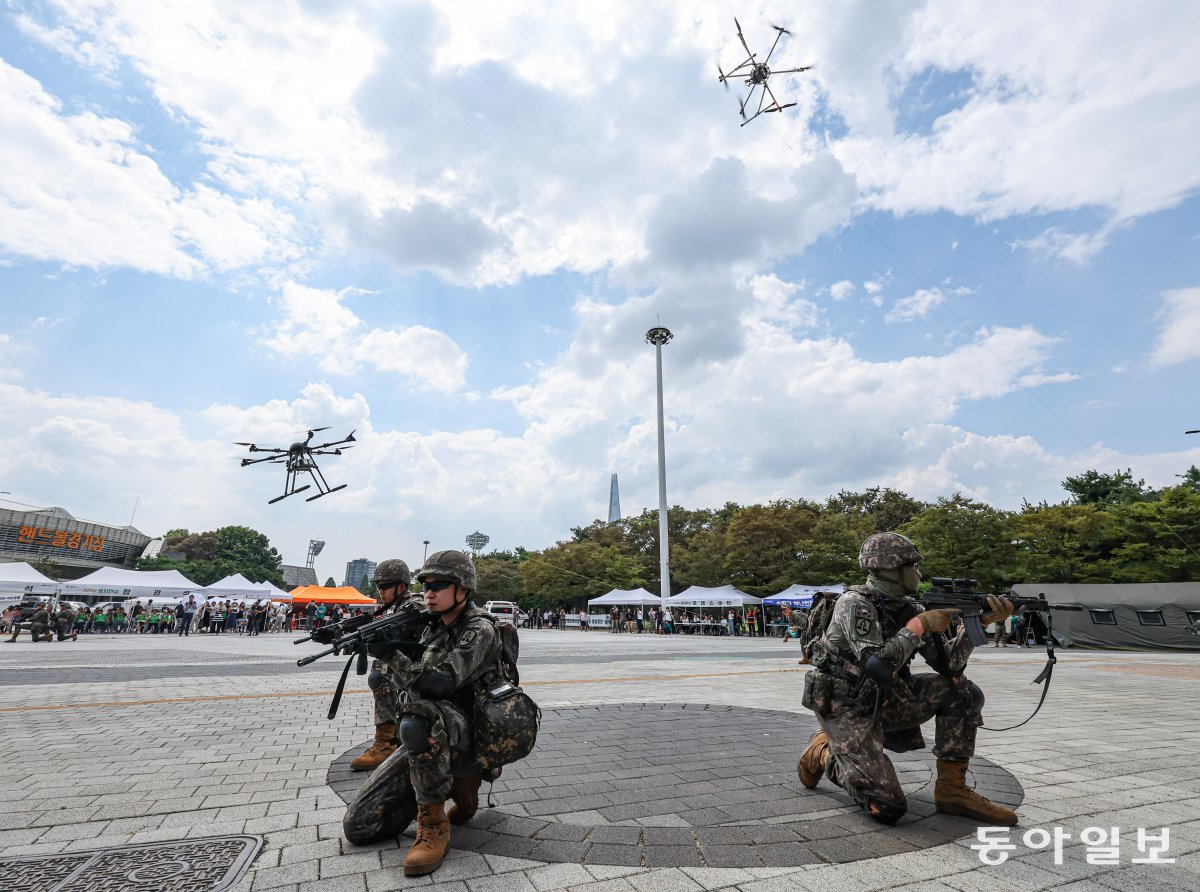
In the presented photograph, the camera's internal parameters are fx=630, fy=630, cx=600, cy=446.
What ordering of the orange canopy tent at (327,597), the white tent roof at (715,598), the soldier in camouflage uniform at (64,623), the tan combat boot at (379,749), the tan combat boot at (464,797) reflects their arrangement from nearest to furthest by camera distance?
the tan combat boot at (464,797), the tan combat boot at (379,749), the soldier in camouflage uniform at (64,623), the white tent roof at (715,598), the orange canopy tent at (327,597)

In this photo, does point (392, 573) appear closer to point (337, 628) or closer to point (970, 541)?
point (337, 628)

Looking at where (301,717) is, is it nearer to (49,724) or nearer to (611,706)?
(49,724)

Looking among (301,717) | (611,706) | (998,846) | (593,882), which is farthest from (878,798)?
(301,717)

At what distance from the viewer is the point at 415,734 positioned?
2969 mm

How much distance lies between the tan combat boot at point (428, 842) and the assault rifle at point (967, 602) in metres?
2.98

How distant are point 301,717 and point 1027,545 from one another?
3725 centimetres

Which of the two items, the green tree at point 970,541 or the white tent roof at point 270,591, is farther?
the white tent roof at point 270,591

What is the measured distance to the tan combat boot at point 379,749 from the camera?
4711 millimetres

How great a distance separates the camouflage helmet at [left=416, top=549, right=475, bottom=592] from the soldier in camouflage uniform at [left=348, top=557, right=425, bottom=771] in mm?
661

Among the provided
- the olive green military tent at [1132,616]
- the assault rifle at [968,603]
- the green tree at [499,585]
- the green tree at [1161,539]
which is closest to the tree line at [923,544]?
the green tree at [1161,539]

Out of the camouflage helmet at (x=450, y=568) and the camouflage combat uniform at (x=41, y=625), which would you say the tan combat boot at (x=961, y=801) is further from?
the camouflage combat uniform at (x=41, y=625)

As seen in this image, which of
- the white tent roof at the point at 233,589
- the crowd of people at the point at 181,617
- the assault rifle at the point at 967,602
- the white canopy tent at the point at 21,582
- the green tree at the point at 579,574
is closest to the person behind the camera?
the assault rifle at the point at 967,602

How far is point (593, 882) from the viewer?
278 centimetres

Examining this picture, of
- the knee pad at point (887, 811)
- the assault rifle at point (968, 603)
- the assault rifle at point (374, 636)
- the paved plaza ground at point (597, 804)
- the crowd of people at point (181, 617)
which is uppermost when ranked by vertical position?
the assault rifle at point (968, 603)
